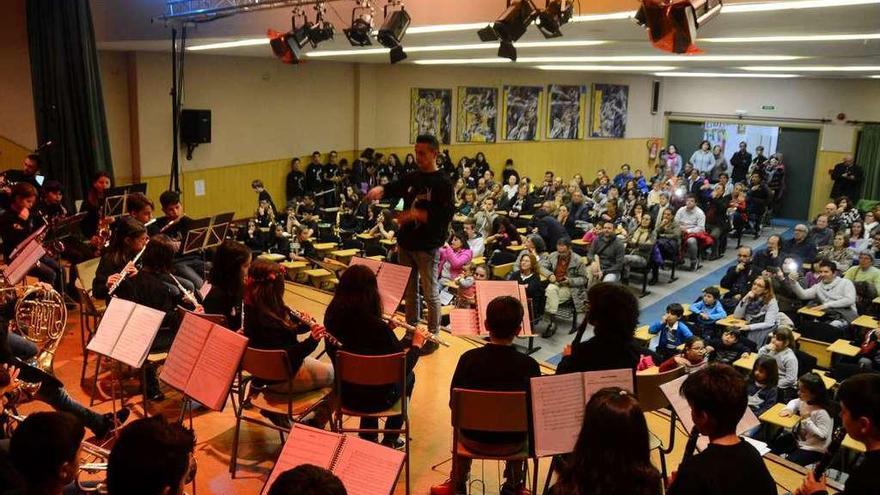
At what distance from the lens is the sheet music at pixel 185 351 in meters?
3.73

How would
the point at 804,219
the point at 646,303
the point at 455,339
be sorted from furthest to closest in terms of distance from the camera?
the point at 804,219, the point at 646,303, the point at 455,339

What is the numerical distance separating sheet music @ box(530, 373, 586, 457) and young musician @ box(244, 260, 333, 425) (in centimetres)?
131

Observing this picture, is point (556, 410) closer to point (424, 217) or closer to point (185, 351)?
→ point (185, 351)

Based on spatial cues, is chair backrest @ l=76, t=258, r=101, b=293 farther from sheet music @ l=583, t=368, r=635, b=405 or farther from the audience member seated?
the audience member seated

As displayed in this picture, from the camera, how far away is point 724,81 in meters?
19.7

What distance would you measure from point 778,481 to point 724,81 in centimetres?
1767

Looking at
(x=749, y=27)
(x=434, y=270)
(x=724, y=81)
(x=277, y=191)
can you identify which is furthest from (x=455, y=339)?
(x=724, y=81)

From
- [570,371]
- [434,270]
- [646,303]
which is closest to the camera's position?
[570,371]

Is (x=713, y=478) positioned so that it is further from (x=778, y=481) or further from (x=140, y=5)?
(x=140, y=5)

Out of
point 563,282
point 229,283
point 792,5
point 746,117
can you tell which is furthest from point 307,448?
point 746,117

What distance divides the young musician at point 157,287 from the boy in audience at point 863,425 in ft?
12.2

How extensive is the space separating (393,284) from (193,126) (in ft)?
29.7

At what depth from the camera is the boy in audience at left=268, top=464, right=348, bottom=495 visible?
1834 mm

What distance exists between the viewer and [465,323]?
14.2 ft
